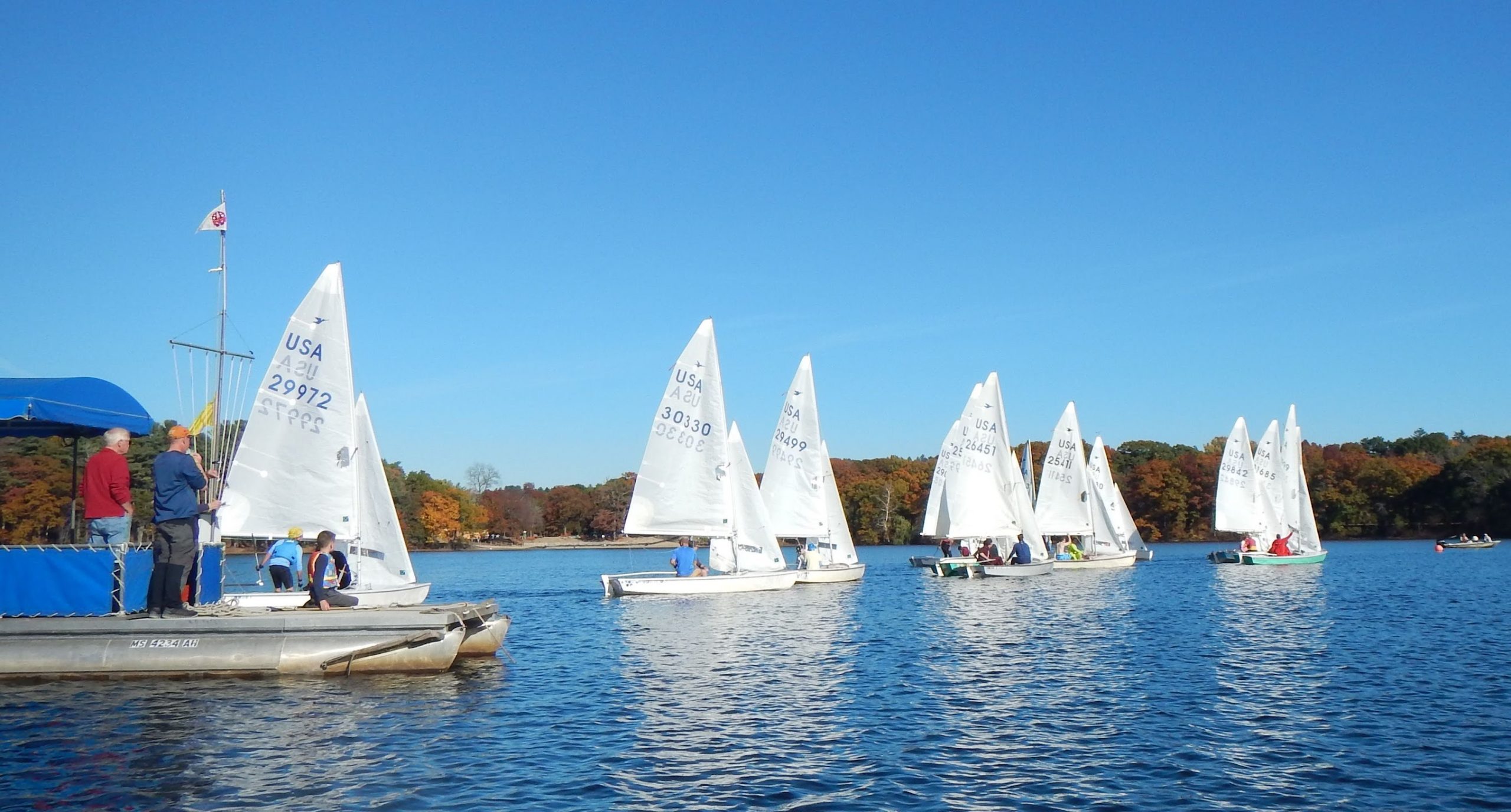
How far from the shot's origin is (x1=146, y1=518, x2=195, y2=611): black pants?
15.8 m

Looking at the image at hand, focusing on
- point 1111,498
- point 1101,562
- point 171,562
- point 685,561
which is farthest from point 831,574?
point 171,562

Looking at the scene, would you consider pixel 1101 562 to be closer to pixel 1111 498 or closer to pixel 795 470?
pixel 1111 498

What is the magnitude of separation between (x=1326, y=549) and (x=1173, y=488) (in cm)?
3064

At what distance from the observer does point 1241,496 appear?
57562mm

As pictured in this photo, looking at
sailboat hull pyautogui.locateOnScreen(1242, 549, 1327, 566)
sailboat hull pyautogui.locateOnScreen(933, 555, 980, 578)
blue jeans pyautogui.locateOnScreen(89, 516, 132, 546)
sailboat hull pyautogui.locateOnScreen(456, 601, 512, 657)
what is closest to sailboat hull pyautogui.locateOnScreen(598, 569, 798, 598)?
sailboat hull pyautogui.locateOnScreen(933, 555, 980, 578)

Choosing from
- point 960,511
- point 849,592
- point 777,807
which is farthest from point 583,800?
point 960,511

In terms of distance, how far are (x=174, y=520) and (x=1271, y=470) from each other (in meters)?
54.3

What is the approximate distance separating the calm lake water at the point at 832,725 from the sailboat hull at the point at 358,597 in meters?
3.09

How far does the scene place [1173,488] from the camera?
11381cm

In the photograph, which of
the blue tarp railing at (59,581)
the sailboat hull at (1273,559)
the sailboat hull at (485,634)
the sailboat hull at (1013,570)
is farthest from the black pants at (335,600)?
the sailboat hull at (1273,559)

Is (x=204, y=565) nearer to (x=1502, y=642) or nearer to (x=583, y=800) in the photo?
(x=583, y=800)

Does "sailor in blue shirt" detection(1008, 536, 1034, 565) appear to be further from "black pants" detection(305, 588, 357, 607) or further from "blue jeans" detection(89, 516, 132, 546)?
"blue jeans" detection(89, 516, 132, 546)

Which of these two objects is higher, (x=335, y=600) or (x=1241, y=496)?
(x=1241, y=496)

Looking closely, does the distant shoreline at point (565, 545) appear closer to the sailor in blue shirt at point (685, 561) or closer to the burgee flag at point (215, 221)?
the sailor in blue shirt at point (685, 561)
